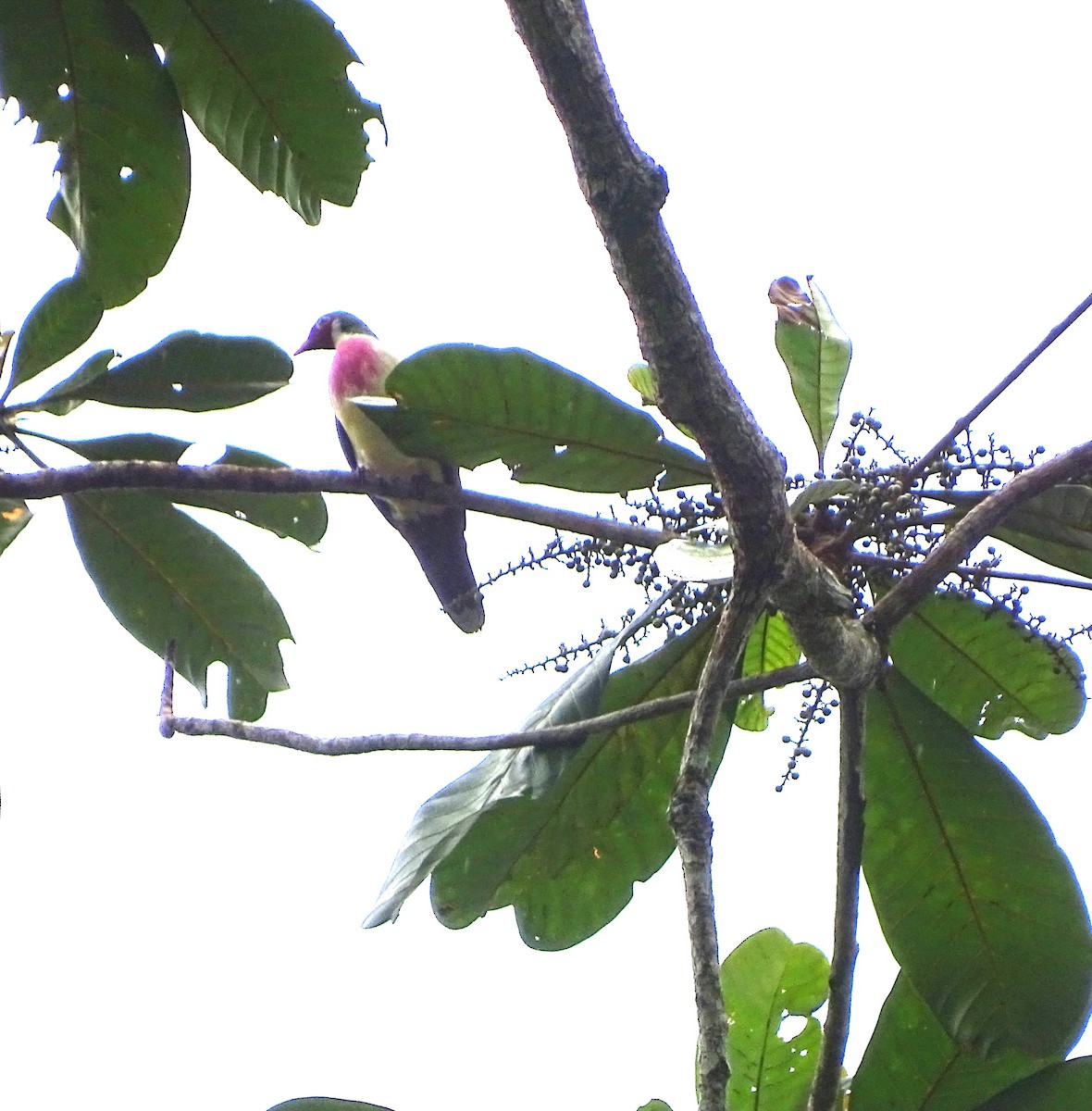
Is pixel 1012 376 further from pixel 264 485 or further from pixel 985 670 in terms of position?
pixel 264 485

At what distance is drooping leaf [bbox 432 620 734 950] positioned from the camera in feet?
5.74

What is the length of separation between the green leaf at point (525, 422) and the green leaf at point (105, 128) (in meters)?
0.62

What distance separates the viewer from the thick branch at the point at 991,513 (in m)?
1.30

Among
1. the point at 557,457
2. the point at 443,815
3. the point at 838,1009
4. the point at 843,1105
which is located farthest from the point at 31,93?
the point at 843,1105

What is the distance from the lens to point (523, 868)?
1.80 metres

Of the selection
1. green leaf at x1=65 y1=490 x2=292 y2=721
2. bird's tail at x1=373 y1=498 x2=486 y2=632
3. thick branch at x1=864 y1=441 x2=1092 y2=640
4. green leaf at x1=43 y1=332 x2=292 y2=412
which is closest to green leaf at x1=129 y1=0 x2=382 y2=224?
green leaf at x1=43 y1=332 x2=292 y2=412

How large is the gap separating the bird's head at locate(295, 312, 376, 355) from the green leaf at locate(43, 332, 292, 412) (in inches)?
62.7

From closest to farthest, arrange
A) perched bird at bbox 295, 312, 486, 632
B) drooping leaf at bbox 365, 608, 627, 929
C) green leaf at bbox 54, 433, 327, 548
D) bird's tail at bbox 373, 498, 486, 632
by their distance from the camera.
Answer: drooping leaf at bbox 365, 608, 627, 929 < green leaf at bbox 54, 433, 327, 548 < perched bird at bbox 295, 312, 486, 632 < bird's tail at bbox 373, 498, 486, 632

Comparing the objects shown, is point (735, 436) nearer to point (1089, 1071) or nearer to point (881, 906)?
point (881, 906)

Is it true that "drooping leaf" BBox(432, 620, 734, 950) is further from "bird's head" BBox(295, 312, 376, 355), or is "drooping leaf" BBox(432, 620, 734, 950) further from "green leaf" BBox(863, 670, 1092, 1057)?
"bird's head" BBox(295, 312, 376, 355)

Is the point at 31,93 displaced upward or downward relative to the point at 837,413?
upward

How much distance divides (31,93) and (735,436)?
1230 millimetres

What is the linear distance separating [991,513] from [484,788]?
29.0 inches

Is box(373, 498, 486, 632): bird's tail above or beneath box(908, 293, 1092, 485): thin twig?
above
